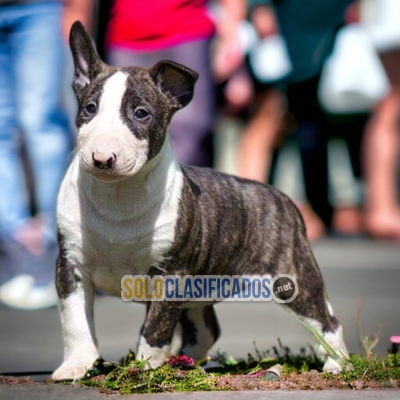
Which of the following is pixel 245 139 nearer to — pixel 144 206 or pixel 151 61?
pixel 151 61

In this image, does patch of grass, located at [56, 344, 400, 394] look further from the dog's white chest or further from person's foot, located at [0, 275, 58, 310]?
person's foot, located at [0, 275, 58, 310]

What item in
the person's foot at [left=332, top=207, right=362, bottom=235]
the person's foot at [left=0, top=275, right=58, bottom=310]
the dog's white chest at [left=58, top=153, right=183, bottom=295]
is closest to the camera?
the dog's white chest at [left=58, top=153, right=183, bottom=295]

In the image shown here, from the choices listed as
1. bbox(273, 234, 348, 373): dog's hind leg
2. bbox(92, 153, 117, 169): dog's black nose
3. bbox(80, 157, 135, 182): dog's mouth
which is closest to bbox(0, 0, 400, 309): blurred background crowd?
bbox(273, 234, 348, 373): dog's hind leg

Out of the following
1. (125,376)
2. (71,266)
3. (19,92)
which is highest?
(19,92)

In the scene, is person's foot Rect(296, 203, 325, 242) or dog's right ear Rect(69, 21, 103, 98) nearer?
dog's right ear Rect(69, 21, 103, 98)

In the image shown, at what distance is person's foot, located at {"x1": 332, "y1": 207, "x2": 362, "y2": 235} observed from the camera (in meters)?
12.8

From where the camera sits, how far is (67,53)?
10664mm

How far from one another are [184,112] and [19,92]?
1.26 m

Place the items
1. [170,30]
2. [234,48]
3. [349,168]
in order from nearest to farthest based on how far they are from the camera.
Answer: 1. [170,30]
2. [234,48]
3. [349,168]

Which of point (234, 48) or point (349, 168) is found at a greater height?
point (234, 48)

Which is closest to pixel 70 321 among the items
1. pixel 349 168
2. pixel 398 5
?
pixel 398 5

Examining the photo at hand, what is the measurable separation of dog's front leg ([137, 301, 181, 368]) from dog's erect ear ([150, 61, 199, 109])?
0.90 metres

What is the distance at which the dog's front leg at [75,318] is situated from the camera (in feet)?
19.3

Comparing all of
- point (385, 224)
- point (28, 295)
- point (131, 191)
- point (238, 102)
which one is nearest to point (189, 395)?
point (131, 191)
